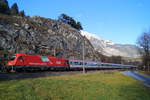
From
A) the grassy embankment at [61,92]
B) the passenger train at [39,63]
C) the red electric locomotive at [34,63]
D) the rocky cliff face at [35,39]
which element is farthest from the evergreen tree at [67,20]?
the grassy embankment at [61,92]

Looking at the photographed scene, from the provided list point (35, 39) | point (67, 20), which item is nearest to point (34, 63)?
point (35, 39)

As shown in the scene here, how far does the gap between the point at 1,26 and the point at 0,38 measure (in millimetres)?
5217

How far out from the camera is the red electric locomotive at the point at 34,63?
27.3 metres

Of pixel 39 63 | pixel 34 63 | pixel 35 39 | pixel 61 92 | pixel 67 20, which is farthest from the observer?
pixel 67 20

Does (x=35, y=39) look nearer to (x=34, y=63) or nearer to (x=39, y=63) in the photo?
(x=39, y=63)

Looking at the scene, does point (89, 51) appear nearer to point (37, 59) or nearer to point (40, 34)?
point (40, 34)

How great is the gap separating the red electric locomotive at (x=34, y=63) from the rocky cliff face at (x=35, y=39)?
13.4 meters

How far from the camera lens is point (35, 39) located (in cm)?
5622

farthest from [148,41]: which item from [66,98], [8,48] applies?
[66,98]

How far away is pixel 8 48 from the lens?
44.2 m

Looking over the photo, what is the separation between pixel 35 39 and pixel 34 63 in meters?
25.8

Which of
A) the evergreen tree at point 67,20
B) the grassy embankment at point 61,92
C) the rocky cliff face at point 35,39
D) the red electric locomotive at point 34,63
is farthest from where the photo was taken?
the evergreen tree at point 67,20

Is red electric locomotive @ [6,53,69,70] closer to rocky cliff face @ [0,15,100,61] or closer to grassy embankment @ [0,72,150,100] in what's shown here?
grassy embankment @ [0,72,150,100]

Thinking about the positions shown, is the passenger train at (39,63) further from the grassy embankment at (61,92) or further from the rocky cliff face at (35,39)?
the rocky cliff face at (35,39)
